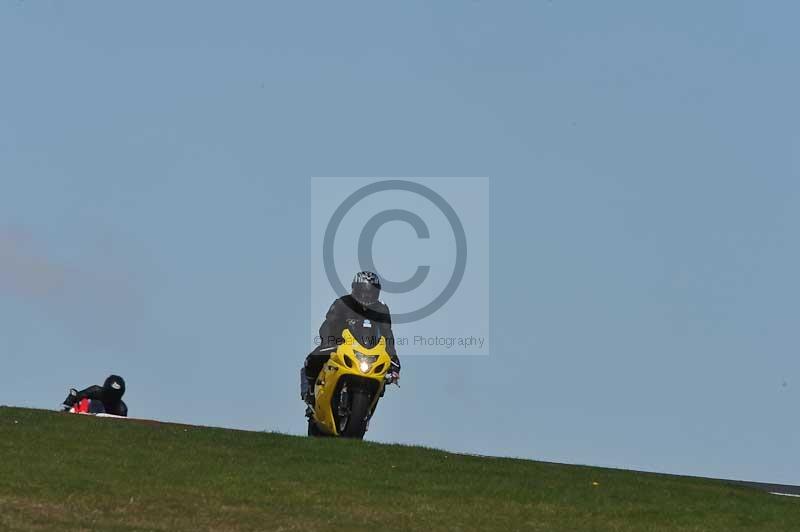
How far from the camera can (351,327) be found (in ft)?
65.3

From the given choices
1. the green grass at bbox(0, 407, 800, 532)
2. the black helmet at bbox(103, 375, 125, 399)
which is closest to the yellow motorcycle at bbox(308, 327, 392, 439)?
the green grass at bbox(0, 407, 800, 532)

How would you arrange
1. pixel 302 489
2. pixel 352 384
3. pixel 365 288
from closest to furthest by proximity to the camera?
pixel 302 489 → pixel 352 384 → pixel 365 288

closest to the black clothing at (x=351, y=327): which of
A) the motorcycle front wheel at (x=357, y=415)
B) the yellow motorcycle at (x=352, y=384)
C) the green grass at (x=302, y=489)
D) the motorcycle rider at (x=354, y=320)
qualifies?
the motorcycle rider at (x=354, y=320)

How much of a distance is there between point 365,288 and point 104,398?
6255mm

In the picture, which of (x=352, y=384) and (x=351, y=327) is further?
(x=351, y=327)

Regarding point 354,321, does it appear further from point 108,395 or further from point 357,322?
point 108,395

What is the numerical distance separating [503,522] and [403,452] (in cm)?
422

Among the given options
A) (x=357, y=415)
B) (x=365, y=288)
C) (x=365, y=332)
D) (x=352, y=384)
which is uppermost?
(x=365, y=288)

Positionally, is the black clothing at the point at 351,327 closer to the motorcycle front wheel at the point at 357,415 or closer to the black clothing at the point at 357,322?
the black clothing at the point at 357,322

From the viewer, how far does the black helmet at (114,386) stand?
23.8 meters

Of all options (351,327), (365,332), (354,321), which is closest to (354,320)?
(354,321)

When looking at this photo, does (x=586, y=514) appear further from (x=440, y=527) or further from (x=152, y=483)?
(x=152, y=483)

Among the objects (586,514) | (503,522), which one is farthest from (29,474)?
(586,514)

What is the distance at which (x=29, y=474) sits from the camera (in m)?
13.6
